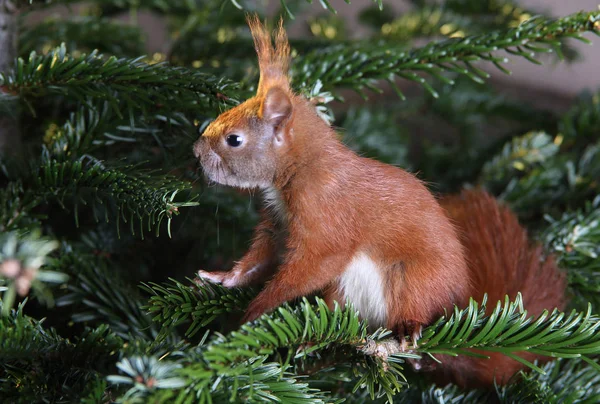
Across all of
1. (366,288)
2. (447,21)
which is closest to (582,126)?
(447,21)

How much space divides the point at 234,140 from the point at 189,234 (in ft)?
0.84

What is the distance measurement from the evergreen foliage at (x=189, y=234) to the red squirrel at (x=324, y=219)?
0.12 ft

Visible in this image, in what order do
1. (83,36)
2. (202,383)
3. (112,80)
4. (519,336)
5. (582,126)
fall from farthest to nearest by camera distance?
(582,126) → (83,36) → (112,80) → (519,336) → (202,383)

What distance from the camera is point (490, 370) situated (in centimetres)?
69

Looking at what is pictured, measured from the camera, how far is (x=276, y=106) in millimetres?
591

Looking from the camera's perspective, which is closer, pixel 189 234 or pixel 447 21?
pixel 189 234

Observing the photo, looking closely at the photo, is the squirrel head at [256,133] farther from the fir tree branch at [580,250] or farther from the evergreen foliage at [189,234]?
the fir tree branch at [580,250]

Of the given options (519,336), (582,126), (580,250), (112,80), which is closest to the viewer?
(519,336)

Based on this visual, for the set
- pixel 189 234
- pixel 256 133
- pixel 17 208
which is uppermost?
pixel 256 133

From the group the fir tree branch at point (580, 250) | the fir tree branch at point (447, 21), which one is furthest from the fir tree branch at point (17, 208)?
the fir tree branch at point (447, 21)

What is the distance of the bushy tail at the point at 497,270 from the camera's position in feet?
2.24

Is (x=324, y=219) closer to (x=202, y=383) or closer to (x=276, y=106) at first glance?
(x=276, y=106)

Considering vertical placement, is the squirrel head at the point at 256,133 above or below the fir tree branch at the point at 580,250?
above

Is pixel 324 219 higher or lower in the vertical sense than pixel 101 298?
higher
